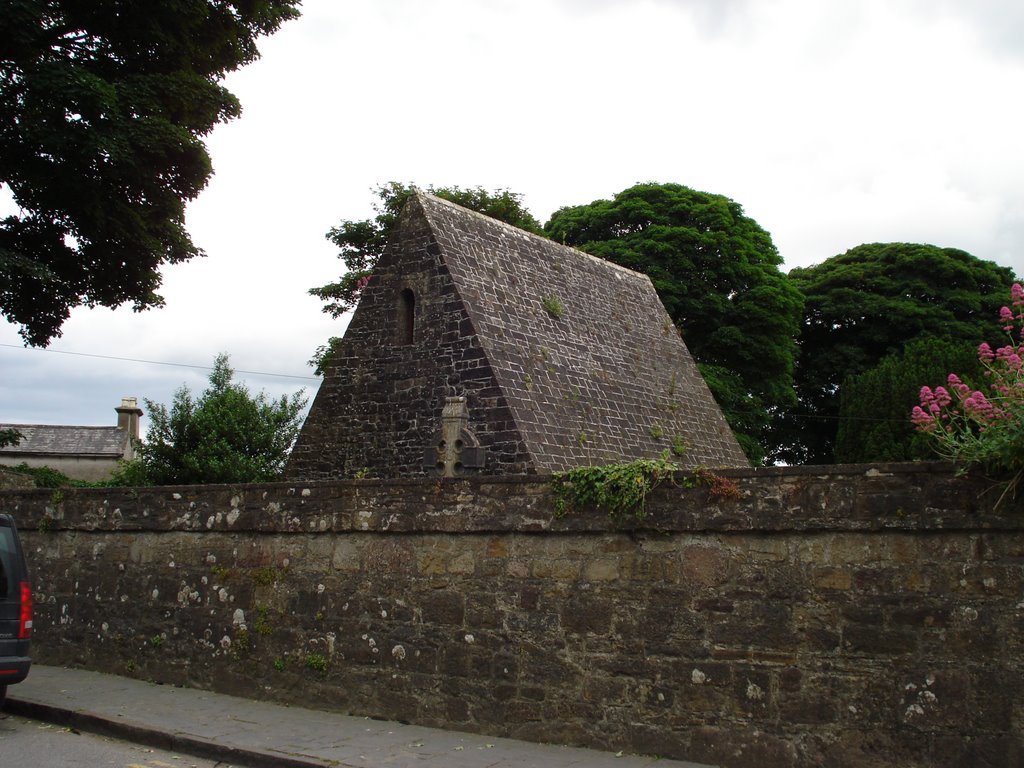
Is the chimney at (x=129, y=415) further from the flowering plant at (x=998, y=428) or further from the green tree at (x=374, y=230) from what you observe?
the flowering plant at (x=998, y=428)

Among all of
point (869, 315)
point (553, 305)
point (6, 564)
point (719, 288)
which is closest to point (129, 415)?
point (719, 288)

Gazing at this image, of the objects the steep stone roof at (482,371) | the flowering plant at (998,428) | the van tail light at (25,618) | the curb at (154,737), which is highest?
the steep stone roof at (482,371)

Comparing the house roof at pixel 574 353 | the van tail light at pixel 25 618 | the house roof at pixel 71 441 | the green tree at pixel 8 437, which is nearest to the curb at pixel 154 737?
the van tail light at pixel 25 618

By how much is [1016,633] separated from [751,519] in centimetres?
175

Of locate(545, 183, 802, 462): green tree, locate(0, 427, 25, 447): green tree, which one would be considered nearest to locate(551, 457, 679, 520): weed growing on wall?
locate(0, 427, 25, 447): green tree

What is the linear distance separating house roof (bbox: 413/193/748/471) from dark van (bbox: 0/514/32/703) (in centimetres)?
816

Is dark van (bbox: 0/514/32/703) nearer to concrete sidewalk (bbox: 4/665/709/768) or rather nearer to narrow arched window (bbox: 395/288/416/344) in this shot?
concrete sidewalk (bbox: 4/665/709/768)

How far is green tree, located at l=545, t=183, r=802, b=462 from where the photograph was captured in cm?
3259

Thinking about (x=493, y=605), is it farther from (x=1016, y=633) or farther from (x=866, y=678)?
(x=1016, y=633)

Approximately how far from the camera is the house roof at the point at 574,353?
17.1 m

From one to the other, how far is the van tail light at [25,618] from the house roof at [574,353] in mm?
8156

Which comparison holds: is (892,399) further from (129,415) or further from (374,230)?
(129,415)

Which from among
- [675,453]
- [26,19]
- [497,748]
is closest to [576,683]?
[497,748]

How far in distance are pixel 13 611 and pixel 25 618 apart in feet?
0.43
